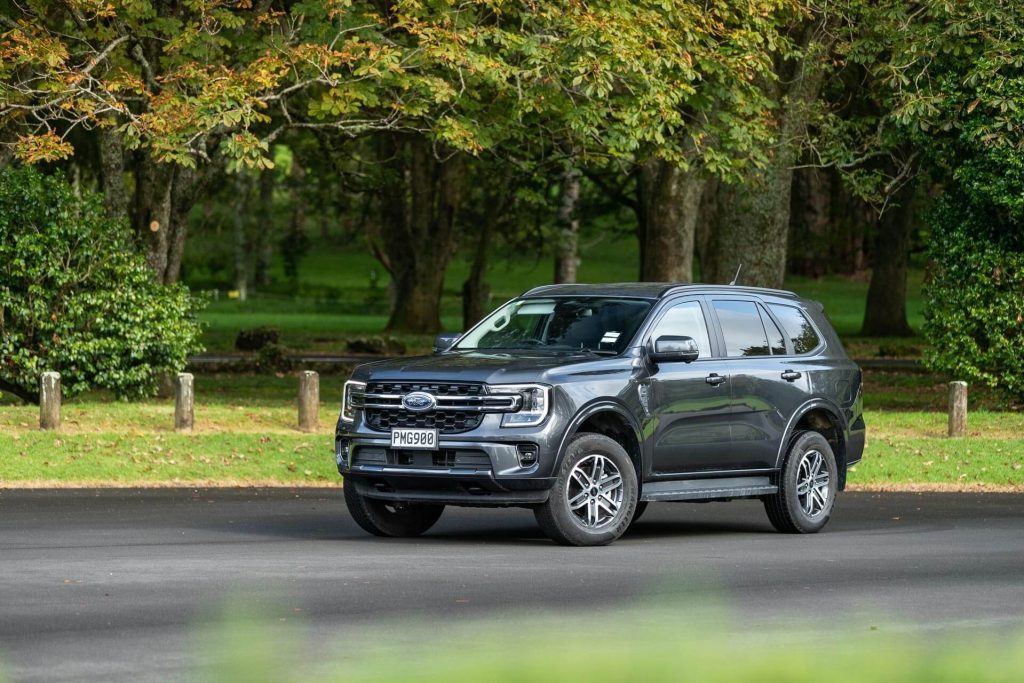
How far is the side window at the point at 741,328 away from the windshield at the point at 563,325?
0.85 metres

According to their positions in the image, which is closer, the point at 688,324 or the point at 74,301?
the point at 688,324

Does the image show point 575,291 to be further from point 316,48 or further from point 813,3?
point 813,3

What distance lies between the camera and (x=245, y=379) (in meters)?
33.0

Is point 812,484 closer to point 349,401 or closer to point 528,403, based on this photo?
point 528,403

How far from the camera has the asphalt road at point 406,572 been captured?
934cm

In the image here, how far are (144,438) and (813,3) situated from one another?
41.3ft

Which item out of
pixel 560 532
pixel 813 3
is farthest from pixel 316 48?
A: pixel 560 532

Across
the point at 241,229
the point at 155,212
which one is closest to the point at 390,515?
the point at 155,212

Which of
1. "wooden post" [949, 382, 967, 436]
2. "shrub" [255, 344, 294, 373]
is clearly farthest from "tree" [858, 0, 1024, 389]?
"shrub" [255, 344, 294, 373]

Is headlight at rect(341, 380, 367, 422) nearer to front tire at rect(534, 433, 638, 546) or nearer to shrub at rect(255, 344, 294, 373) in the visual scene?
front tire at rect(534, 433, 638, 546)

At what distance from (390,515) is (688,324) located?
2.71 meters

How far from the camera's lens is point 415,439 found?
1287 cm

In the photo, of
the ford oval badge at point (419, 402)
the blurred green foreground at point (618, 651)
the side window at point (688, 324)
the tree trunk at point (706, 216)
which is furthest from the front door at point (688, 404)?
the tree trunk at point (706, 216)

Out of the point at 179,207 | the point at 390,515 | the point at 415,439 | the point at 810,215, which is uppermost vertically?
the point at 810,215
